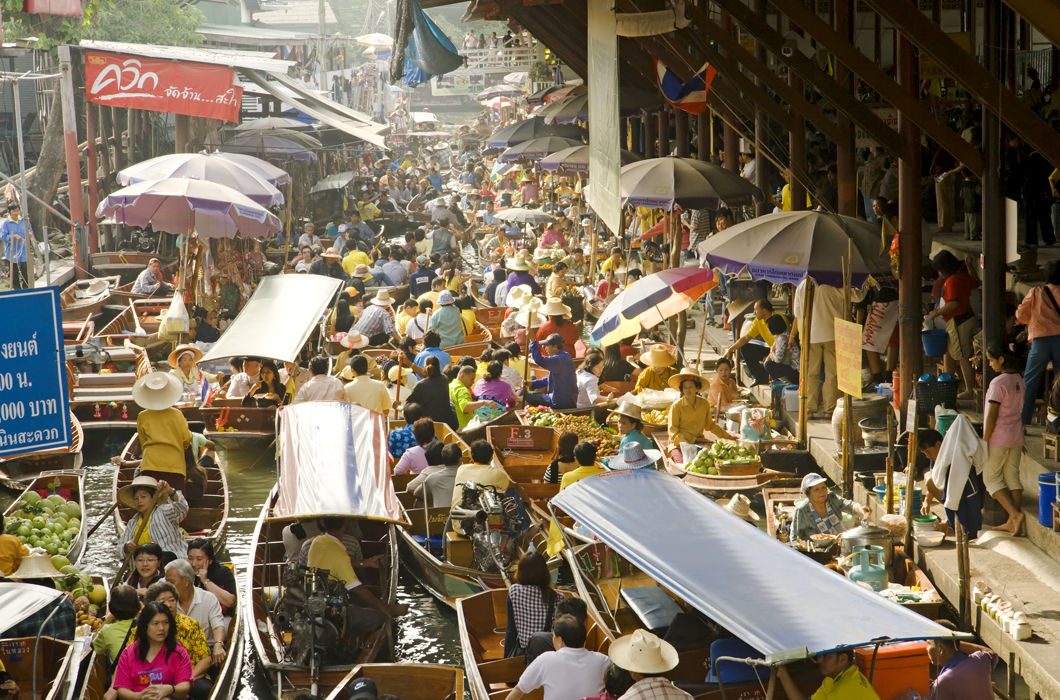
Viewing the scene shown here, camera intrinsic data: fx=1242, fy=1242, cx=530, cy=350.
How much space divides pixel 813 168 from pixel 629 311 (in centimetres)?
672

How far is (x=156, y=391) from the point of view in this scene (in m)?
11.8

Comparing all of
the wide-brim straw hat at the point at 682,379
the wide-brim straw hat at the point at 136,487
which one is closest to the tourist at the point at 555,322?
the wide-brim straw hat at the point at 682,379

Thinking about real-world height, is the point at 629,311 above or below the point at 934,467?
above

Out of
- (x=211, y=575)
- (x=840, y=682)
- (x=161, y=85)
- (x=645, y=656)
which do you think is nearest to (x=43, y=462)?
(x=211, y=575)

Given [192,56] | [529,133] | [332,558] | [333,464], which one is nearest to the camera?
[332,558]

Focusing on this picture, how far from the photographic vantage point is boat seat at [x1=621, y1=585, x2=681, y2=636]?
8453 mm

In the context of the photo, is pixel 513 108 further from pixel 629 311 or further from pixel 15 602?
pixel 15 602

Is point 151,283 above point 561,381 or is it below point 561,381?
above

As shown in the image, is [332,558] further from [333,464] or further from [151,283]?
[151,283]

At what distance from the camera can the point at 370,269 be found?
81.4ft

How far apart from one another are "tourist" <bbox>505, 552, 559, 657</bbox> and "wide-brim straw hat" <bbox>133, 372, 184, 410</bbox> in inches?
188

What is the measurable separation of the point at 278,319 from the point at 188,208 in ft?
18.8

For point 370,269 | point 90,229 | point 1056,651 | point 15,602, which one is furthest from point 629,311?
point 90,229

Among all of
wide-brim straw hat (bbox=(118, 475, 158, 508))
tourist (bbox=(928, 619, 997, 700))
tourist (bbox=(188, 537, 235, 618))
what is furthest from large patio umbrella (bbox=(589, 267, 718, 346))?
tourist (bbox=(928, 619, 997, 700))
